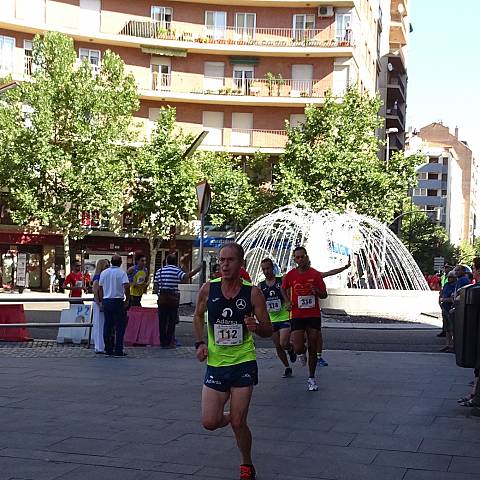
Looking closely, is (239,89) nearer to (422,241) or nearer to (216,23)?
(216,23)

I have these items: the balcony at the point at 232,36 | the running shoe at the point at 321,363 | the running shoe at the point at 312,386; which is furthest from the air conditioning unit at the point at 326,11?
the running shoe at the point at 312,386

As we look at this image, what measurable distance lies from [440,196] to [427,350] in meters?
121

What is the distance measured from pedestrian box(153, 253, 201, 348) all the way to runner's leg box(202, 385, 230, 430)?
893 centimetres

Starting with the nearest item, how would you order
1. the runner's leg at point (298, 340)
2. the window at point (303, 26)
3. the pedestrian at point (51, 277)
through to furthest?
the runner's leg at point (298, 340) < the pedestrian at point (51, 277) < the window at point (303, 26)

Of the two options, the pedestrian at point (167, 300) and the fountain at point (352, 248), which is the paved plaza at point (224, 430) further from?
the fountain at point (352, 248)

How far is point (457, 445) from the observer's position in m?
6.73

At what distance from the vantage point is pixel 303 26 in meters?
50.4

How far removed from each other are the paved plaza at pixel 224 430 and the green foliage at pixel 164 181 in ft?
105

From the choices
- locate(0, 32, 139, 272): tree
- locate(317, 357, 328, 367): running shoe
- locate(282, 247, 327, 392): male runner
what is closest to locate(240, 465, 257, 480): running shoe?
locate(282, 247, 327, 392): male runner

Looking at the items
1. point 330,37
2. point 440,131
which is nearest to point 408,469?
point 330,37

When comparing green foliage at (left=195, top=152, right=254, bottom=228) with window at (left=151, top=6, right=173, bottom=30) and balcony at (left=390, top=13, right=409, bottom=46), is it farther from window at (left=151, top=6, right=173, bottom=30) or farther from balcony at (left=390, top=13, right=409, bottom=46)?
balcony at (left=390, top=13, right=409, bottom=46)

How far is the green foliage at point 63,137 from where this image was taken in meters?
41.2

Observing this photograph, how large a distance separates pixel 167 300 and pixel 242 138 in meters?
36.2

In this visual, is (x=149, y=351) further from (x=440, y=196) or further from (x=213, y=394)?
Result: (x=440, y=196)
